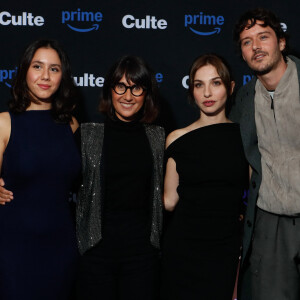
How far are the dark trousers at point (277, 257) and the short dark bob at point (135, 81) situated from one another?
825 millimetres

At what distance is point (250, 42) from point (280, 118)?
455 millimetres

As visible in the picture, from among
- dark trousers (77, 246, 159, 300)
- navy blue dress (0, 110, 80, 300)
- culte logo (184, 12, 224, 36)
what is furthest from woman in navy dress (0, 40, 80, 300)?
culte logo (184, 12, 224, 36)

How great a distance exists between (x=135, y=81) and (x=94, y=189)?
0.60 meters

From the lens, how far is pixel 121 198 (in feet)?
6.96

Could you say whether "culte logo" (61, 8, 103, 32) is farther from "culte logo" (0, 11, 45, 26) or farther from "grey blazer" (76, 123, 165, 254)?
"grey blazer" (76, 123, 165, 254)

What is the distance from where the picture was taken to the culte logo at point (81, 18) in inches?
109

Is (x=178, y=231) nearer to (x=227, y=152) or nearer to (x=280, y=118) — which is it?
(x=227, y=152)

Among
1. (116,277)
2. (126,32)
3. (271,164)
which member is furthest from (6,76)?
(271,164)

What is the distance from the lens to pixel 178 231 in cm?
223

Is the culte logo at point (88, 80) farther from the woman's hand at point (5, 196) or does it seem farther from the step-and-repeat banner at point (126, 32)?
the woman's hand at point (5, 196)

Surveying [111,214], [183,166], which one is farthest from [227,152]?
[111,214]

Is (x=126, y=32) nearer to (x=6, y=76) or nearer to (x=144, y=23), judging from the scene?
(x=144, y=23)

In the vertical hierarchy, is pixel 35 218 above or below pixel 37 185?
below

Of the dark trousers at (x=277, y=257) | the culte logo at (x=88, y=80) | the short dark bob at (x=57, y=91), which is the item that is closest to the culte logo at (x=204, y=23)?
the culte logo at (x=88, y=80)
